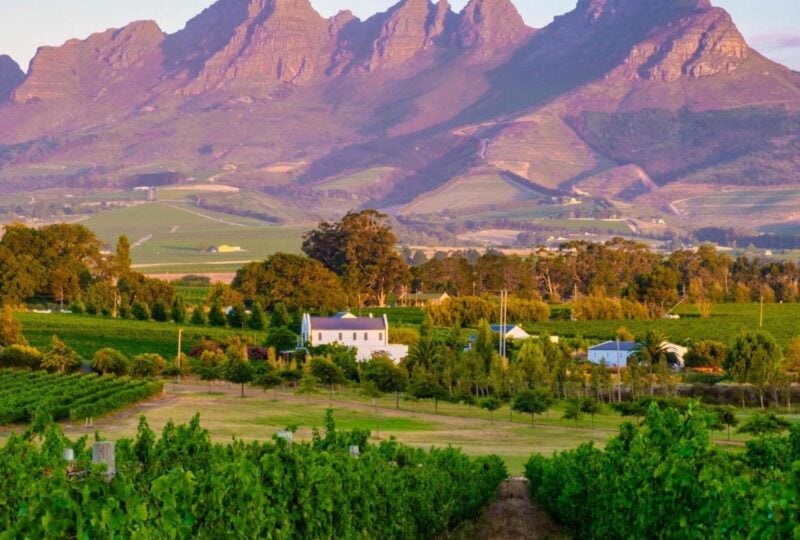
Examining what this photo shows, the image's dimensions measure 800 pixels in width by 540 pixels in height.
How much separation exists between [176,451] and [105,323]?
74.9m

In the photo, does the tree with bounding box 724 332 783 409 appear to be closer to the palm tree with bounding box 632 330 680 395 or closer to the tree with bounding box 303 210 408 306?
the palm tree with bounding box 632 330 680 395

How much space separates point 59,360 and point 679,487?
57.5 meters

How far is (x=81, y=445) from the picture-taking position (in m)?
18.8

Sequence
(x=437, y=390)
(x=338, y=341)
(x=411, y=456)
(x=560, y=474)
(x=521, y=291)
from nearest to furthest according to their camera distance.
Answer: (x=411, y=456)
(x=560, y=474)
(x=437, y=390)
(x=338, y=341)
(x=521, y=291)

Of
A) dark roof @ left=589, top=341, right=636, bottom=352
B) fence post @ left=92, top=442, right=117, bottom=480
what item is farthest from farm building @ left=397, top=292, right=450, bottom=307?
fence post @ left=92, top=442, right=117, bottom=480

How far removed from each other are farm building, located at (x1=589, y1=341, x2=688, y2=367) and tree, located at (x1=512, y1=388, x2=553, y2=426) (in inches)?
824

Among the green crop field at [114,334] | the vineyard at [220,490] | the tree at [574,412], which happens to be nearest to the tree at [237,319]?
the green crop field at [114,334]

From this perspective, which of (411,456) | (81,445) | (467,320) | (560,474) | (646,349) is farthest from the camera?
(467,320)

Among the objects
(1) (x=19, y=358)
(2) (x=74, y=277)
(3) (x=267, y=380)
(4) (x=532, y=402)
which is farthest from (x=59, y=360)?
(2) (x=74, y=277)

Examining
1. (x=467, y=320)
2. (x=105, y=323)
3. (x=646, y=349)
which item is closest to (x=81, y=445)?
(x=646, y=349)

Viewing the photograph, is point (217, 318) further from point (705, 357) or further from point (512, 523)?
point (512, 523)

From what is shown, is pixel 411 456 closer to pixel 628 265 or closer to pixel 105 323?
pixel 105 323

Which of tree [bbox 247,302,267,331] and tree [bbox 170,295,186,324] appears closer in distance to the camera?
tree [bbox 247,302,267,331]

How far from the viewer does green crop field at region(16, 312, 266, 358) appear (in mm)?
83188
